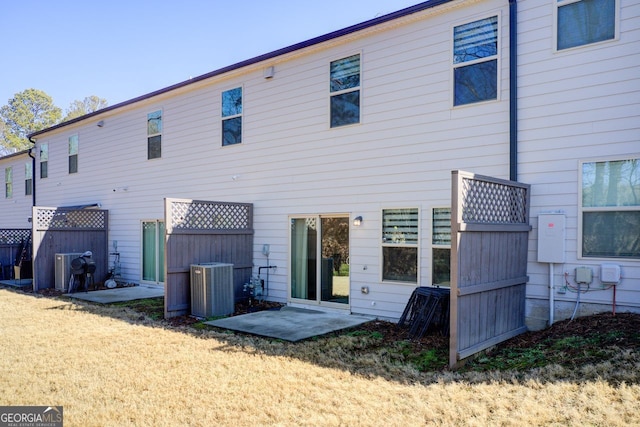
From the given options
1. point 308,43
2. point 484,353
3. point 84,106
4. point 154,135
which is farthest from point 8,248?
point 84,106

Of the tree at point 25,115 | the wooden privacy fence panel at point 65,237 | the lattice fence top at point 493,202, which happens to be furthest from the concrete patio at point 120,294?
the tree at point 25,115

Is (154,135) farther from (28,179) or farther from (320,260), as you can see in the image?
(28,179)

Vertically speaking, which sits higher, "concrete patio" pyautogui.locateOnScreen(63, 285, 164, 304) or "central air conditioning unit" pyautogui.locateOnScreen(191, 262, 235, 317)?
"central air conditioning unit" pyautogui.locateOnScreen(191, 262, 235, 317)

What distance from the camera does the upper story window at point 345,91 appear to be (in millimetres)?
8312

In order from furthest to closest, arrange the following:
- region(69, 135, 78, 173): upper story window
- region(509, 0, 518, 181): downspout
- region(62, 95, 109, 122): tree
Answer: region(62, 95, 109, 122): tree
region(69, 135, 78, 173): upper story window
region(509, 0, 518, 181): downspout

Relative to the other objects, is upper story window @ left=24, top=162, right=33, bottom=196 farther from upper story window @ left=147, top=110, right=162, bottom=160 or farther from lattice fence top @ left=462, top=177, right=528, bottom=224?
lattice fence top @ left=462, top=177, right=528, bottom=224

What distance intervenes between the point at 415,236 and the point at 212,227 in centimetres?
423

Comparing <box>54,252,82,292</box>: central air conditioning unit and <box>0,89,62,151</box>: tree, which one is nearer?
<box>54,252,82,292</box>: central air conditioning unit

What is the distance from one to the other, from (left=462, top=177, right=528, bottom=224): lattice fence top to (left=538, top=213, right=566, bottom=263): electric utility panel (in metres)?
0.26

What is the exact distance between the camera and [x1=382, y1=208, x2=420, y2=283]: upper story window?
7.48 meters

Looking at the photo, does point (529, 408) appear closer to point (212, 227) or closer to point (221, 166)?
point (212, 227)

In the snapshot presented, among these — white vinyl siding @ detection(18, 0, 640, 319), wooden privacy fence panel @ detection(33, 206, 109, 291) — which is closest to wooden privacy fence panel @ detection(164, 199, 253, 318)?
white vinyl siding @ detection(18, 0, 640, 319)

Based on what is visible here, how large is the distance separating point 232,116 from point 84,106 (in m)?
35.9

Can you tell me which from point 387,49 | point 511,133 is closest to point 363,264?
point 511,133
